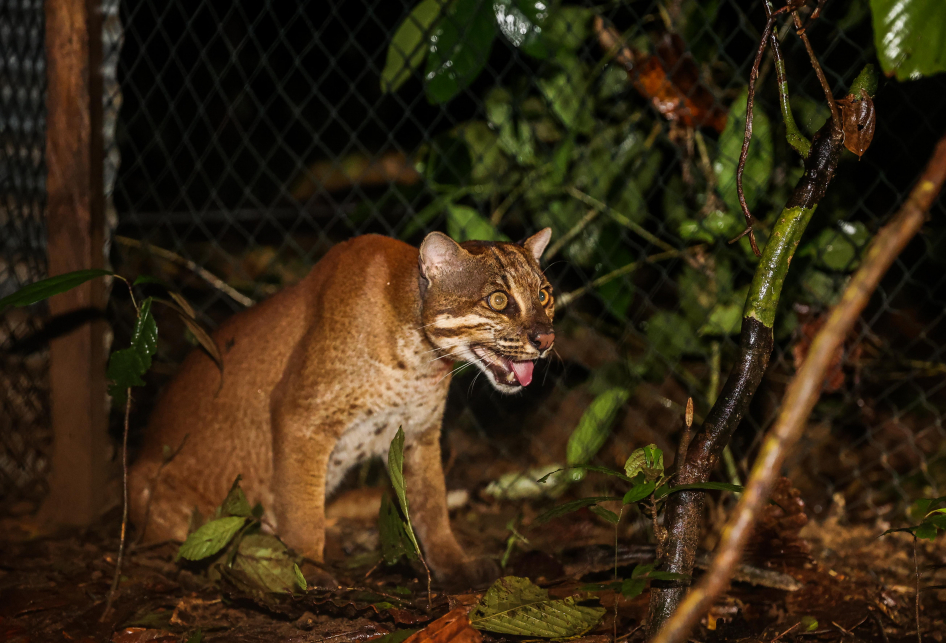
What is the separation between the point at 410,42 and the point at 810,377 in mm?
3303

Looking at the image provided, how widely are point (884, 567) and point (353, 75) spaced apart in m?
5.66

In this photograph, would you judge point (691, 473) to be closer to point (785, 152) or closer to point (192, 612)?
point (192, 612)

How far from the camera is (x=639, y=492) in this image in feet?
6.94

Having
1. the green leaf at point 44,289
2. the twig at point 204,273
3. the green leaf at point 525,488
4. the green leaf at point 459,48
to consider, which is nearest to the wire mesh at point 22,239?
the twig at point 204,273

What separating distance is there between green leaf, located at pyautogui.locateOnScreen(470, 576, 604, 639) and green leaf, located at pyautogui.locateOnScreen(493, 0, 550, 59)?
2.73 meters

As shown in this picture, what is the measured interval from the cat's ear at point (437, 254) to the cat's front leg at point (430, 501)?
32.9 inches

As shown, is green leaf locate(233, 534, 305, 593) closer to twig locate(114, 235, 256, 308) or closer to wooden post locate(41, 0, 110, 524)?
wooden post locate(41, 0, 110, 524)

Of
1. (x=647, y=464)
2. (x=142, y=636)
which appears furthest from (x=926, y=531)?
(x=142, y=636)

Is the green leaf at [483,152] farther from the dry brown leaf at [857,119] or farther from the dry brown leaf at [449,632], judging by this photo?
the dry brown leaf at [449,632]

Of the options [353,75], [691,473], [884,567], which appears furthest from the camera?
[353,75]

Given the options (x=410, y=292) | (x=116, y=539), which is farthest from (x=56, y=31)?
(x=116, y=539)

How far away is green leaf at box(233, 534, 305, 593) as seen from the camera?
3.05m

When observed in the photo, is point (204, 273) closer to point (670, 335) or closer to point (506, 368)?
point (506, 368)

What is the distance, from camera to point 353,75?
6.89 metres
